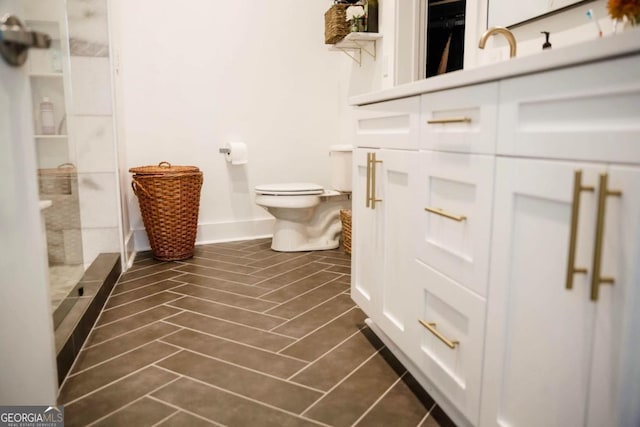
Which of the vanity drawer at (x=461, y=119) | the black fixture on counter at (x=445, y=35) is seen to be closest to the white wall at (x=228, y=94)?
the black fixture on counter at (x=445, y=35)

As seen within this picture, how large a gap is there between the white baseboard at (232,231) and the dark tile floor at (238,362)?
2.77 feet

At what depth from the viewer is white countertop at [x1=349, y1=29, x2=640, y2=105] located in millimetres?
684

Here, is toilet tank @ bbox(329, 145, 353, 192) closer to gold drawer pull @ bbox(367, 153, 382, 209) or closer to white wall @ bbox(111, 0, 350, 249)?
white wall @ bbox(111, 0, 350, 249)

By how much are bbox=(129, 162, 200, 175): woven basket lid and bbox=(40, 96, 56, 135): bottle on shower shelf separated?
0.88 meters

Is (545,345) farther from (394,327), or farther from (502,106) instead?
(394,327)

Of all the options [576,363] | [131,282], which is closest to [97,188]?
[131,282]

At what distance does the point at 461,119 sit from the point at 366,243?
0.75 m

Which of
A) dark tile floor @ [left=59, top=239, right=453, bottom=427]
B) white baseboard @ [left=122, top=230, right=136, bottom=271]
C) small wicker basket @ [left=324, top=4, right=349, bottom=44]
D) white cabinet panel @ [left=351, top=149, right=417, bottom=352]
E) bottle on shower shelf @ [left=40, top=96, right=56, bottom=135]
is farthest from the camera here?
small wicker basket @ [left=324, top=4, right=349, bottom=44]

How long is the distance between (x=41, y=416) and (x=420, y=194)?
115 cm

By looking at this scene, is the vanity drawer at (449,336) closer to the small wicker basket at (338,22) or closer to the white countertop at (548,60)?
the white countertop at (548,60)

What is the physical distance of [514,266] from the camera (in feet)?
3.10

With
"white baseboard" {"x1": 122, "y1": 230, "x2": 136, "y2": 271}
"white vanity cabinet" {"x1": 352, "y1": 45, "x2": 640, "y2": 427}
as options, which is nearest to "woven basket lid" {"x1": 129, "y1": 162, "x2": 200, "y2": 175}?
"white baseboard" {"x1": 122, "y1": 230, "x2": 136, "y2": 271}

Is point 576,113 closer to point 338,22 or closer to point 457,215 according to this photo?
point 457,215

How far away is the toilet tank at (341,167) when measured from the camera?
309 cm
